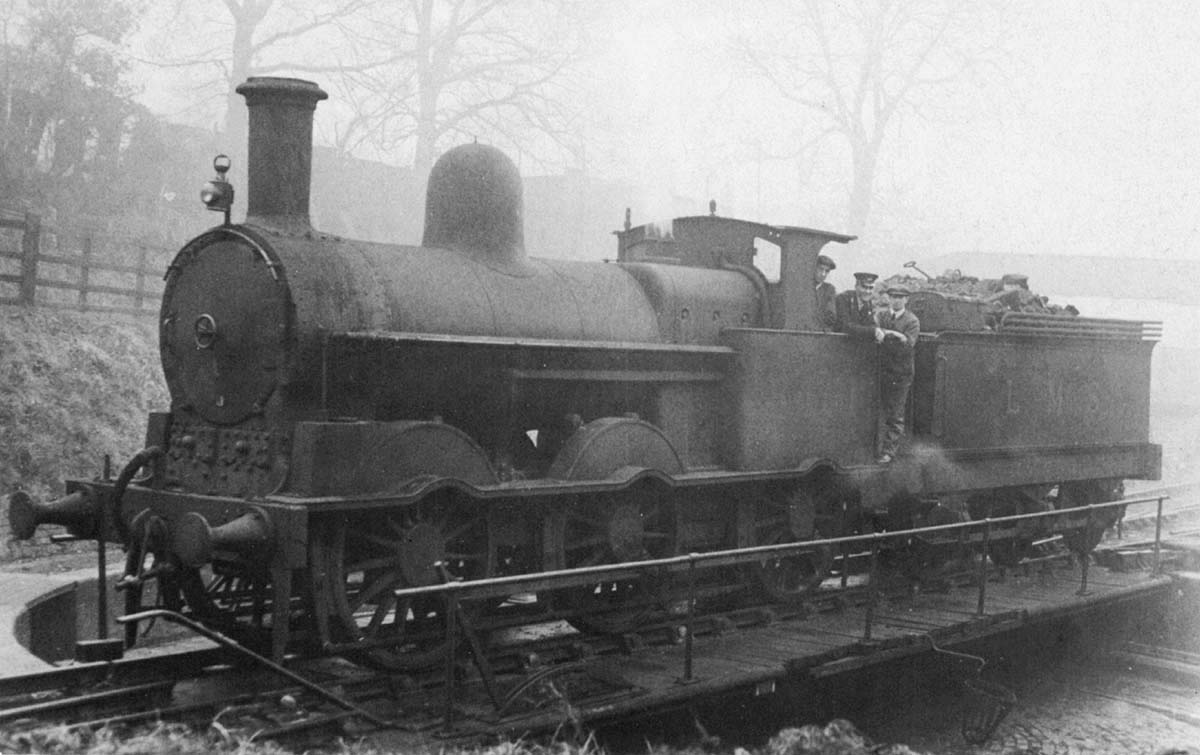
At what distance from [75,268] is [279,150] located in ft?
37.3

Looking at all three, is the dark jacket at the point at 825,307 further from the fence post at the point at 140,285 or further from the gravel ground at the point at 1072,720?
the fence post at the point at 140,285

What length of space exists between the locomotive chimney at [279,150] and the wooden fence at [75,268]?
8.56 meters

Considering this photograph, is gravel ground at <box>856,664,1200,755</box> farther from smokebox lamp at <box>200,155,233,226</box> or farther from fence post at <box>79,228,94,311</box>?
fence post at <box>79,228,94,311</box>

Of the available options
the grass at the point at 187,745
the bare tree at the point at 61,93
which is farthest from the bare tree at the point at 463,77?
the grass at the point at 187,745

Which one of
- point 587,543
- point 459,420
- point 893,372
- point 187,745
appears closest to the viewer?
point 187,745

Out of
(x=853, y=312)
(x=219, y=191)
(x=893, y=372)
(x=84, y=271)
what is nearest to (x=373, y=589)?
(x=219, y=191)

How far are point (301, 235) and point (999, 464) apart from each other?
7.26m

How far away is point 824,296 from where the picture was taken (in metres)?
10.2

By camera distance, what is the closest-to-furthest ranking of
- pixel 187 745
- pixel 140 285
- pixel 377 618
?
pixel 187 745, pixel 377 618, pixel 140 285

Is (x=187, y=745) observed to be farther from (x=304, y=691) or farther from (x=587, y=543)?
(x=587, y=543)

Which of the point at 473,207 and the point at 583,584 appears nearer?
the point at 583,584

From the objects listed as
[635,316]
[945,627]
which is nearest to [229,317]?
[635,316]

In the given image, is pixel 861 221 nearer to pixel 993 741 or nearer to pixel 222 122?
pixel 222 122

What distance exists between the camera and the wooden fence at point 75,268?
1491cm
